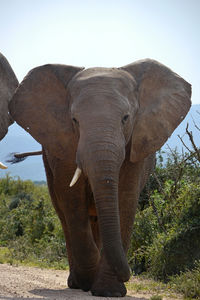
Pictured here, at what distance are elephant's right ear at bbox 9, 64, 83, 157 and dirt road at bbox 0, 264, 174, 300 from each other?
4.76 feet

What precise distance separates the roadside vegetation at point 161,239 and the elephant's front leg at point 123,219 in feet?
1.54

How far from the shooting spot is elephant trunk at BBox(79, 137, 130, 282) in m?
5.17

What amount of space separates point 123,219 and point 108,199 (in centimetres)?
112

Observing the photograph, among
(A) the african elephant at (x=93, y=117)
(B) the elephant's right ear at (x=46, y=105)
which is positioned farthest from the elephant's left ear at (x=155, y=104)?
(B) the elephant's right ear at (x=46, y=105)

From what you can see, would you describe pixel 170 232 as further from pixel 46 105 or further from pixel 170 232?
pixel 46 105

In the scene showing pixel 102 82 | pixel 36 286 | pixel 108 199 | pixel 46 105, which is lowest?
pixel 36 286

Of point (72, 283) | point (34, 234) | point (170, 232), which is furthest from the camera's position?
point (34, 234)

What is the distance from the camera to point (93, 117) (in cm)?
543

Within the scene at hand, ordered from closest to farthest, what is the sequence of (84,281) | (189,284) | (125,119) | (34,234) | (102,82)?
(125,119) → (102,82) → (189,284) → (84,281) → (34,234)

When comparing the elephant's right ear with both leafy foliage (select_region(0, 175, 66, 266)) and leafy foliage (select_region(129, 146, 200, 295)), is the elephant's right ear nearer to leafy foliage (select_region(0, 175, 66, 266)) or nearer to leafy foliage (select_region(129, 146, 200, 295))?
leafy foliage (select_region(129, 146, 200, 295))

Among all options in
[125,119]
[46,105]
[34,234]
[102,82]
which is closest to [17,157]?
[46,105]

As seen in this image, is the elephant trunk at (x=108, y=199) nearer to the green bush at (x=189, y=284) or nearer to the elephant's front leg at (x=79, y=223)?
the elephant's front leg at (x=79, y=223)

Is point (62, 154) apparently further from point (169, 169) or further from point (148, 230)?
point (169, 169)

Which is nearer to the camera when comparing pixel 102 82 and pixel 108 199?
pixel 108 199
